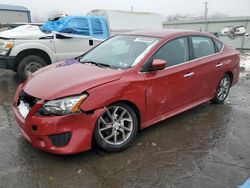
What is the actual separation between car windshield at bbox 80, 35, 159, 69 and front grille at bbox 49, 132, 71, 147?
130cm

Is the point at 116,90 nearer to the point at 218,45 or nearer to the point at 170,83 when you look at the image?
the point at 170,83

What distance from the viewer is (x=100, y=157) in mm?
3670

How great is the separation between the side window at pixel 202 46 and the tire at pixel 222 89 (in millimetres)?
733

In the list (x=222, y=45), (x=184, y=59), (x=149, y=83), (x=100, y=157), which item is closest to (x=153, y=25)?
(x=222, y=45)

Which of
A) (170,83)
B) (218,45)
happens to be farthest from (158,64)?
(218,45)

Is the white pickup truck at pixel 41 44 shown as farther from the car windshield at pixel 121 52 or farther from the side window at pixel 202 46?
the side window at pixel 202 46

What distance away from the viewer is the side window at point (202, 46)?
5042 mm

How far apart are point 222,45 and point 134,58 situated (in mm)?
2534

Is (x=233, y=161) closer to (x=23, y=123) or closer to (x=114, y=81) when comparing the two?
(x=114, y=81)

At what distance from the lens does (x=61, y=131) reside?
3.26 meters

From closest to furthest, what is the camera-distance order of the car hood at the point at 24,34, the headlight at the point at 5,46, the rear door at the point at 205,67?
the rear door at the point at 205,67, the headlight at the point at 5,46, the car hood at the point at 24,34

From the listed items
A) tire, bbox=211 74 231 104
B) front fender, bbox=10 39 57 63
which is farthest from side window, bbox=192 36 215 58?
front fender, bbox=10 39 57 63

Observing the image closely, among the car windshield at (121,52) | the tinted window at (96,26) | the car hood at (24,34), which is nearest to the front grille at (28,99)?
the car windshield at (121,52)

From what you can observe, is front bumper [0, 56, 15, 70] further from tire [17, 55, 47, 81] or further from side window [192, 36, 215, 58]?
side window [192, 36, 215, 58]
